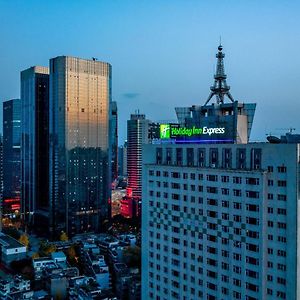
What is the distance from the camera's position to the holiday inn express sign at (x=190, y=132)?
74.2ft

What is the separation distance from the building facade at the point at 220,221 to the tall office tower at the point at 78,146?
195ft

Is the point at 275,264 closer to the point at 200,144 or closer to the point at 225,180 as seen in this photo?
the point at 225,180

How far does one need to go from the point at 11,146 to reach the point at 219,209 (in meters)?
128

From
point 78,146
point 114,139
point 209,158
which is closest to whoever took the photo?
point 209,158

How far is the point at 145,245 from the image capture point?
2611 cm

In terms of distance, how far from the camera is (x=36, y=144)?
9306 cm

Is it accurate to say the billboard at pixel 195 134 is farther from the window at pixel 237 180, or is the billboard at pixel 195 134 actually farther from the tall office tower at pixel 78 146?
the tall office tower at pixel 78 146

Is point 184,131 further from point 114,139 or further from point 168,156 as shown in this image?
point 114,139

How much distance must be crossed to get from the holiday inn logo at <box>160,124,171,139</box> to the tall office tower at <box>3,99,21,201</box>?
378 ft

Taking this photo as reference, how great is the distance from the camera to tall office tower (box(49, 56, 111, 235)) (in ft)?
274

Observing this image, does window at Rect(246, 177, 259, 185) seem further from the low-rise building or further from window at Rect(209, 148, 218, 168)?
the low-rise building

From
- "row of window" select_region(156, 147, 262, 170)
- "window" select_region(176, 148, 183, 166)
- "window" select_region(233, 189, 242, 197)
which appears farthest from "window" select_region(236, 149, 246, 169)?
"window" select_region(176, 148, 183, 166)

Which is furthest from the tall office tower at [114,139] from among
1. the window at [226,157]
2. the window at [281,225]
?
the window at [281,225]

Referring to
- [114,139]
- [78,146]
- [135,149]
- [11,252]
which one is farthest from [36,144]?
[114,139]
